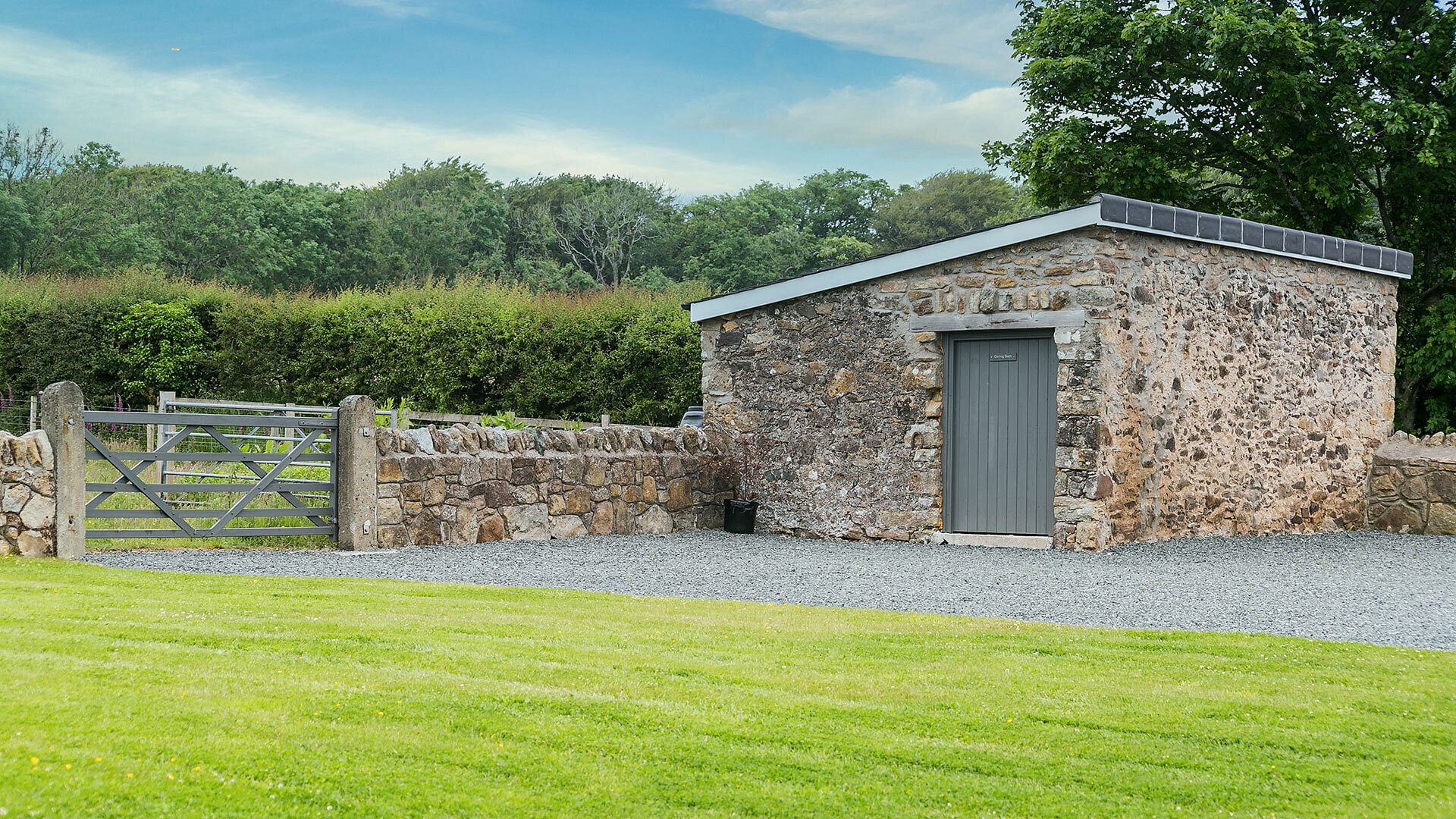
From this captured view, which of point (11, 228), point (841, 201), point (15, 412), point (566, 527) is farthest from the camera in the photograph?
point (841, 201)

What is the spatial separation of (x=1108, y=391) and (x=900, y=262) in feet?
8.46

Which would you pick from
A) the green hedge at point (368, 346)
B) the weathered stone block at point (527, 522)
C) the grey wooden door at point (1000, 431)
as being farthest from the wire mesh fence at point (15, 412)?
the grey wooden door at point (1000, 431)

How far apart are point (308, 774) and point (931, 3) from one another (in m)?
26.1

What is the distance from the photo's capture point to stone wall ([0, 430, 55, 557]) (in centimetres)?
893

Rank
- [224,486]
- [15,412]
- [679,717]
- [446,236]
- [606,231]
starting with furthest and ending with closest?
[606,231] < [446,236] < [15,412] < [224,486] < [679,717]

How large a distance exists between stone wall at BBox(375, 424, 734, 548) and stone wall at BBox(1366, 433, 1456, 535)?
8270mm

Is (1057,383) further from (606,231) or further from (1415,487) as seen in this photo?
(606,231)

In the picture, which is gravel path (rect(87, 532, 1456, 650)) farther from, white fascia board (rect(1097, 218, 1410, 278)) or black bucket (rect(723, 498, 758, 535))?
white fascia board (rect(1097, 218, 1410, 278))

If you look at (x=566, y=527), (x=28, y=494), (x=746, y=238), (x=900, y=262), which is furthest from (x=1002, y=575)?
(x=746, y=238)

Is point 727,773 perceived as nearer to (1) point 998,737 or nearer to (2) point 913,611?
(1) point 998,737

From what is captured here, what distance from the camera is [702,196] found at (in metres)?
48.5

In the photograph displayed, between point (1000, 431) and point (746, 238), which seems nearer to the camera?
point (1000, 431)

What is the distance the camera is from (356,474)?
1095cm

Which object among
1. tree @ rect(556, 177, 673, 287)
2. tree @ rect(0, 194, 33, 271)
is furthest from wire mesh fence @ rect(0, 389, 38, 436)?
tree @ rect(556, 177, 673, 287)
